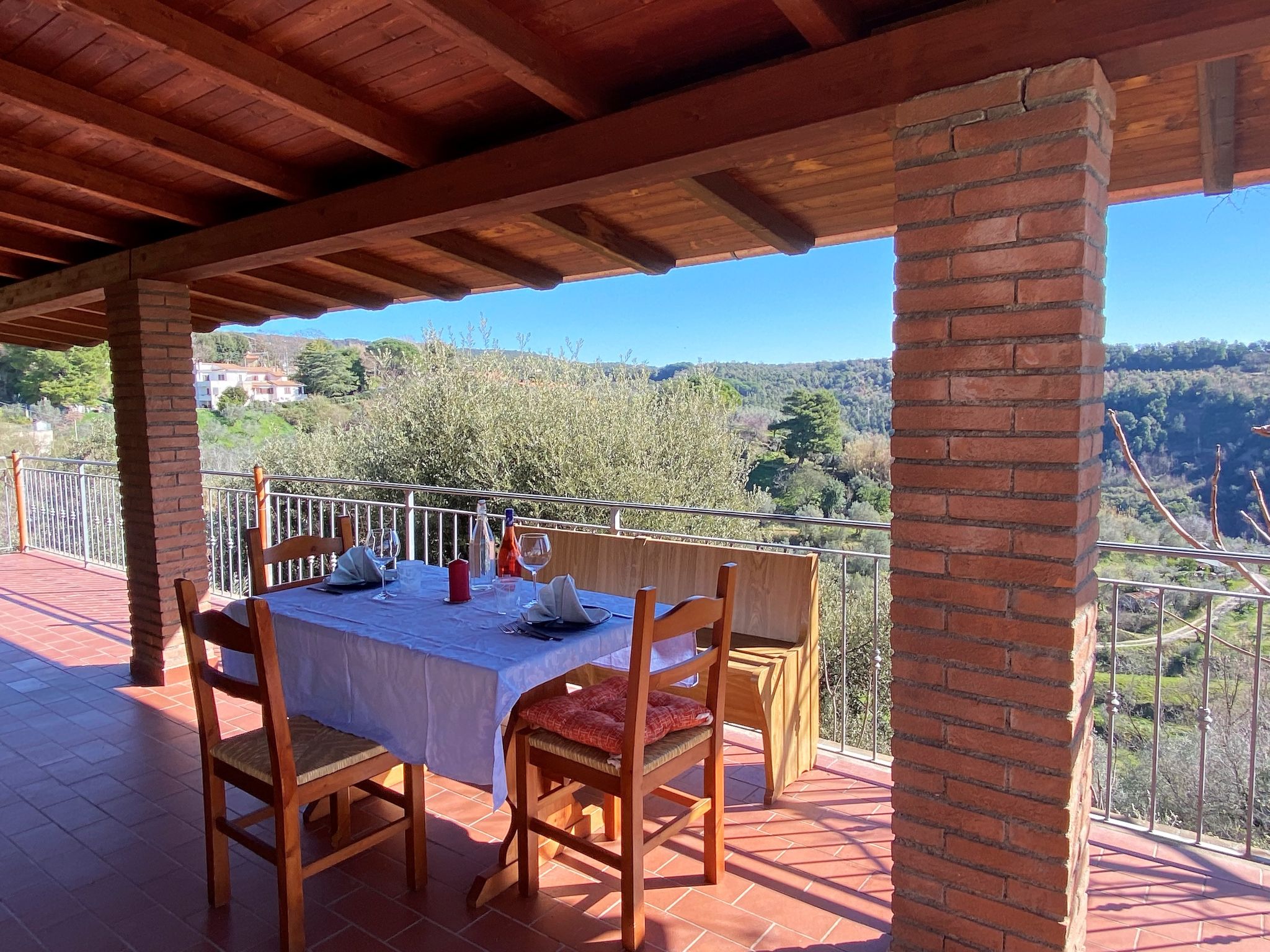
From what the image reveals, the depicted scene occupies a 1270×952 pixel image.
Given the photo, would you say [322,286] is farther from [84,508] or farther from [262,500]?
[84,508]

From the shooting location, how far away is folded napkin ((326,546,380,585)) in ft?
9.75

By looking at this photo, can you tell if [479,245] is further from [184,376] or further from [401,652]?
[401,652]

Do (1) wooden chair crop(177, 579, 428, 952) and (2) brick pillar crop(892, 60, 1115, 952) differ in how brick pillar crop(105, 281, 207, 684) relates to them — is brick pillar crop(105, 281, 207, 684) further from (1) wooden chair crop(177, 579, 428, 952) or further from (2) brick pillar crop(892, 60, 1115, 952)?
(2) brick pillar crop(892, 60, 1115, 952)

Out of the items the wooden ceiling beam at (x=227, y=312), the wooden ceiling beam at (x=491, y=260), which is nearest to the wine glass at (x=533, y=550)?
the wooden ceiling beam at (x=491, y=260)

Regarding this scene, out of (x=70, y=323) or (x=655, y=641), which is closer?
(x=655, y=641)

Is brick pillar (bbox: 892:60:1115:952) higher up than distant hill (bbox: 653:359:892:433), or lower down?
lower down

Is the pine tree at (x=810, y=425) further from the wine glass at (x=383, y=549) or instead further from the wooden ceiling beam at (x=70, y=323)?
the wine glass at (x=383, y=549)

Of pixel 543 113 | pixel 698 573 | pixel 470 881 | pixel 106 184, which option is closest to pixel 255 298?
pixel 106 184

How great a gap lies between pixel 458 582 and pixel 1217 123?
2.78 meters

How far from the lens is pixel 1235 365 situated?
9.45 m

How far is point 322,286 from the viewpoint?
199 inches

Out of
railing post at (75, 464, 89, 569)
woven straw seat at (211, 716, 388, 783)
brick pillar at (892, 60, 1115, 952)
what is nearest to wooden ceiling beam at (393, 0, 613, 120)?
brick pillar at (892, 60, 1115, 952)

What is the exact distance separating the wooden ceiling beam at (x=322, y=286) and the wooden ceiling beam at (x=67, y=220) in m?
0.64

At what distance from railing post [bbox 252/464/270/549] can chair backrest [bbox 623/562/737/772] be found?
4.67 m
